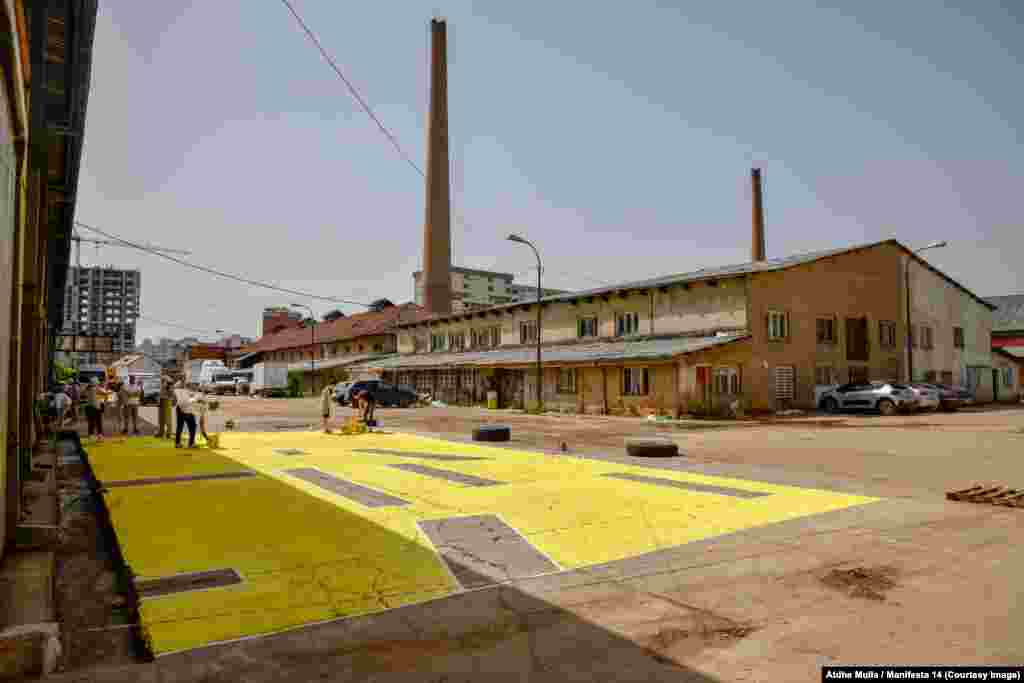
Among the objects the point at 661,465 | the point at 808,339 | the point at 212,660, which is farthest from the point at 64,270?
the point at 808,339

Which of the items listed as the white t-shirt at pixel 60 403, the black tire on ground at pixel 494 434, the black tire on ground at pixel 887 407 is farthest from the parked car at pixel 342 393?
the black tire on ground at pixel 887 407

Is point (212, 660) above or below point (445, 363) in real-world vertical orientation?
below

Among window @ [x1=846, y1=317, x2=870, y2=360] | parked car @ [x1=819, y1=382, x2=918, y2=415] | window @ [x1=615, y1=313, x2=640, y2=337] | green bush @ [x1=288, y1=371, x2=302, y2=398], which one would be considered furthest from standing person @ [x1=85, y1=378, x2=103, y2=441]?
green bush @ [x1=288, y1=371, x2=302, y2=398]

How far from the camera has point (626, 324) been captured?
36.0 meters

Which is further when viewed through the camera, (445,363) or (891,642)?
(445,363)

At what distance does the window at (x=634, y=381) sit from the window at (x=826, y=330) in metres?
9.23

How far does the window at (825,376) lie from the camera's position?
107ft

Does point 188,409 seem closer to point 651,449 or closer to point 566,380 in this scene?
point 651,449

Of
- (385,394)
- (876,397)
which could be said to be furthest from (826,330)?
(385,394)

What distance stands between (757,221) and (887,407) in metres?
30.9

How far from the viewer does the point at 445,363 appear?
147ft

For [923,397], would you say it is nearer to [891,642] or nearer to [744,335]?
[744,335]

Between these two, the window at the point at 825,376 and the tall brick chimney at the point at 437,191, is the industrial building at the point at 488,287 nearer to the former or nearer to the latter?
the tall brick chimney at the point at 437,191

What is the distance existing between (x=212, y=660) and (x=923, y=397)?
3318 cm
